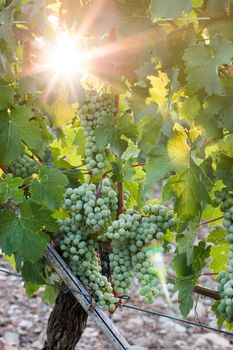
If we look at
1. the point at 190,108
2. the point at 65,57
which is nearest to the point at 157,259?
the point at 190,108

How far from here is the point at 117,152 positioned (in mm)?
1729

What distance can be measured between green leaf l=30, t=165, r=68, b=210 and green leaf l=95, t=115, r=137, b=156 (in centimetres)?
14

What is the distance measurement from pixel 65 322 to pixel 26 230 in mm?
615

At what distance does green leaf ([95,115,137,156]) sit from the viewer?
1708 millimetres

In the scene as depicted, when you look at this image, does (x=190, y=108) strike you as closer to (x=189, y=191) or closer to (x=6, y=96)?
(x=189, y=191)

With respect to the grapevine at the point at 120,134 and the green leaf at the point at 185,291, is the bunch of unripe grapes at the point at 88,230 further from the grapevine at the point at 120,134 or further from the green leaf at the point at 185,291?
the green leaf at the point at 185,291

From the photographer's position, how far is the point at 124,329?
148 inches

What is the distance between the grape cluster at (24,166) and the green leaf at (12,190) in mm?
247

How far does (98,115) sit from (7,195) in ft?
1.06

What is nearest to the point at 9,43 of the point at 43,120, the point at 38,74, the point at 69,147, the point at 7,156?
the point at 38,74

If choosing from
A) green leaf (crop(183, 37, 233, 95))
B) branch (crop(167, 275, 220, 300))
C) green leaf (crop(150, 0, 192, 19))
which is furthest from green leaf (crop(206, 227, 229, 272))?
green leaf (crop(150, 0, 192, 19))

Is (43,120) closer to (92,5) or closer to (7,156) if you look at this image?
(7,156)

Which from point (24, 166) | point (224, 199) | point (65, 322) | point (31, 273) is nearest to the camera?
point (224, 199)

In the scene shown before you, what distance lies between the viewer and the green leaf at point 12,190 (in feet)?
5.44
